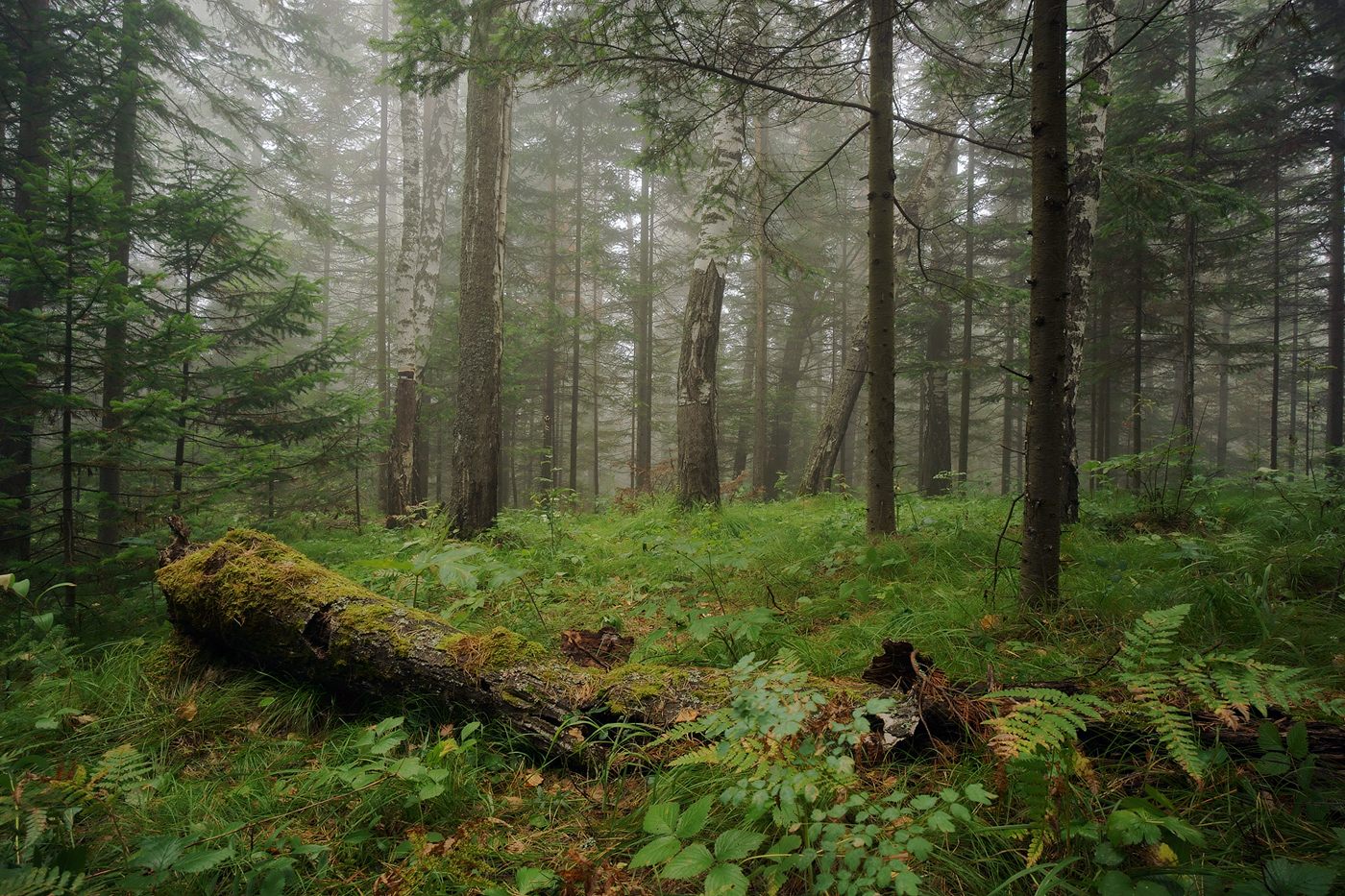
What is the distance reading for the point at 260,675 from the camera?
2.77 m

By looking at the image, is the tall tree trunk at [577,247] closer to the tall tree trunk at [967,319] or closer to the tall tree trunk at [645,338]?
the tall tree trunk at [645,338]

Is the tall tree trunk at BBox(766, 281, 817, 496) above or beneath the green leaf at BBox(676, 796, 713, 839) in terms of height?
above

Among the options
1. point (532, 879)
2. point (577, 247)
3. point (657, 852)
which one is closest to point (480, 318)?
point (532, 879)

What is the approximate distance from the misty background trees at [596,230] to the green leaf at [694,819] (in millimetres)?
2388

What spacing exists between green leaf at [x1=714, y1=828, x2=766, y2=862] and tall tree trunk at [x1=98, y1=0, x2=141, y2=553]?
561 centimetres

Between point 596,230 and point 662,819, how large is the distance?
15.9 metres

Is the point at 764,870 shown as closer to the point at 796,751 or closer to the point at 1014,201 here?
the point at 796,751

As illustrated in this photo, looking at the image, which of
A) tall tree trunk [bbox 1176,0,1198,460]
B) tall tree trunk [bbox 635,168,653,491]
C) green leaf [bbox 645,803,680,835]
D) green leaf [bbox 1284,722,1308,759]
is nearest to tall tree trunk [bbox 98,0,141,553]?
green leaf [bbox 645,803,680,835]

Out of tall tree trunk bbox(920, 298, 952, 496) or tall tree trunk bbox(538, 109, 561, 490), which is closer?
tall tree trunk bbox(920, 298, 952, 496)

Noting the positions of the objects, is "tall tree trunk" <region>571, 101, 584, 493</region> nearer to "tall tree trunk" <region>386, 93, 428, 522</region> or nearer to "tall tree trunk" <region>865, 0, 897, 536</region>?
"tall tree trunk" <region>386, 93, 428, 522</region>

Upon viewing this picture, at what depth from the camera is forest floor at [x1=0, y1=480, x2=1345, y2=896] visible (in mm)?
1409

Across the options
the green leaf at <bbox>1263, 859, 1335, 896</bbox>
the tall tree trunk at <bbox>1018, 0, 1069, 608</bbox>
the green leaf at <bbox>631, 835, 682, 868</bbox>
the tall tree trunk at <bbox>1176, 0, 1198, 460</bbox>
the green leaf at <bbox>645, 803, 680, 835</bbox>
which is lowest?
the green leaf at <bbox>631, 835, 682, 868</bbox>

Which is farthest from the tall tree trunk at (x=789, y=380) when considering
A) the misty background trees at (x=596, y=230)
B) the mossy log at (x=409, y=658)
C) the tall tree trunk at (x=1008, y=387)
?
the mossy log at (x=409, y=658)

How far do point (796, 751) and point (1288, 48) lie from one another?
59.7 feet
